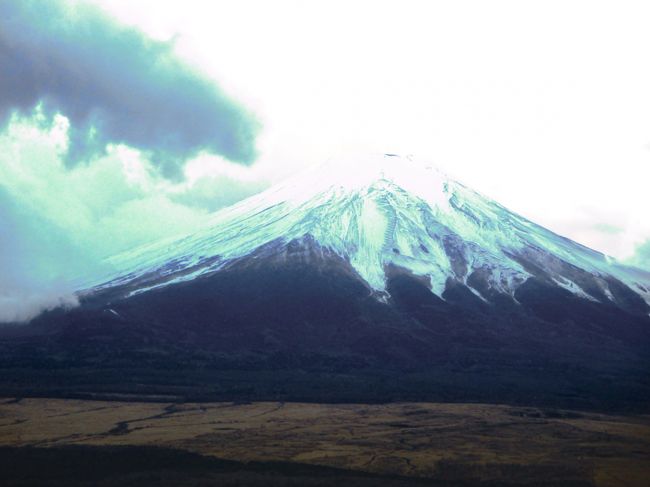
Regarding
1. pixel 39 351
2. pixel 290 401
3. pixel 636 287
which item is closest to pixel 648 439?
pixel 290 401

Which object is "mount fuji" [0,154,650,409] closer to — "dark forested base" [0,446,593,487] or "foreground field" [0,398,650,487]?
"foreground field" [0,398,650,487]

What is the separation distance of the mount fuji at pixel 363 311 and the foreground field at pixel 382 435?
8.96 metres

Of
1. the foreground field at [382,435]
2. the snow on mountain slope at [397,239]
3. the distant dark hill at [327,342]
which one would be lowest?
the foreground field at [382,435]

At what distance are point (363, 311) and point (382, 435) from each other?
188 ft

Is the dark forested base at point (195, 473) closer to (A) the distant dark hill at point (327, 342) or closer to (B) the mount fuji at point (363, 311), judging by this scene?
(A) the distant dark hill at point (327, 342)

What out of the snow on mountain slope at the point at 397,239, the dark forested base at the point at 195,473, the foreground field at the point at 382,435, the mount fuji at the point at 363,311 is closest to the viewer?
the dark forested base at the point at 195,473

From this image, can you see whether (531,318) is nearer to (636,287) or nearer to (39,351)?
(636,287)

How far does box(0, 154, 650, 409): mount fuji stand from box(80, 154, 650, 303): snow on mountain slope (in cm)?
43

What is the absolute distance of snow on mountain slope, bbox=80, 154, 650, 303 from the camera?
131 meters

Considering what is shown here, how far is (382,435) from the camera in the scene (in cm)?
5706

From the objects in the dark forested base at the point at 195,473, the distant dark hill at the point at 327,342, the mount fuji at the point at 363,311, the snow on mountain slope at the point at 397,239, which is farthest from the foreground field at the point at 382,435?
the snow on mountain slope at the point at 397,239

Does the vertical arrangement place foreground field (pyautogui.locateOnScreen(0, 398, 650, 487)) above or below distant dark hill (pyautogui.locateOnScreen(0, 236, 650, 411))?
below

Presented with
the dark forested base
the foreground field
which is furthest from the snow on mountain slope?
the dark forested base

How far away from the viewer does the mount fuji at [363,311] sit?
86.1 m
